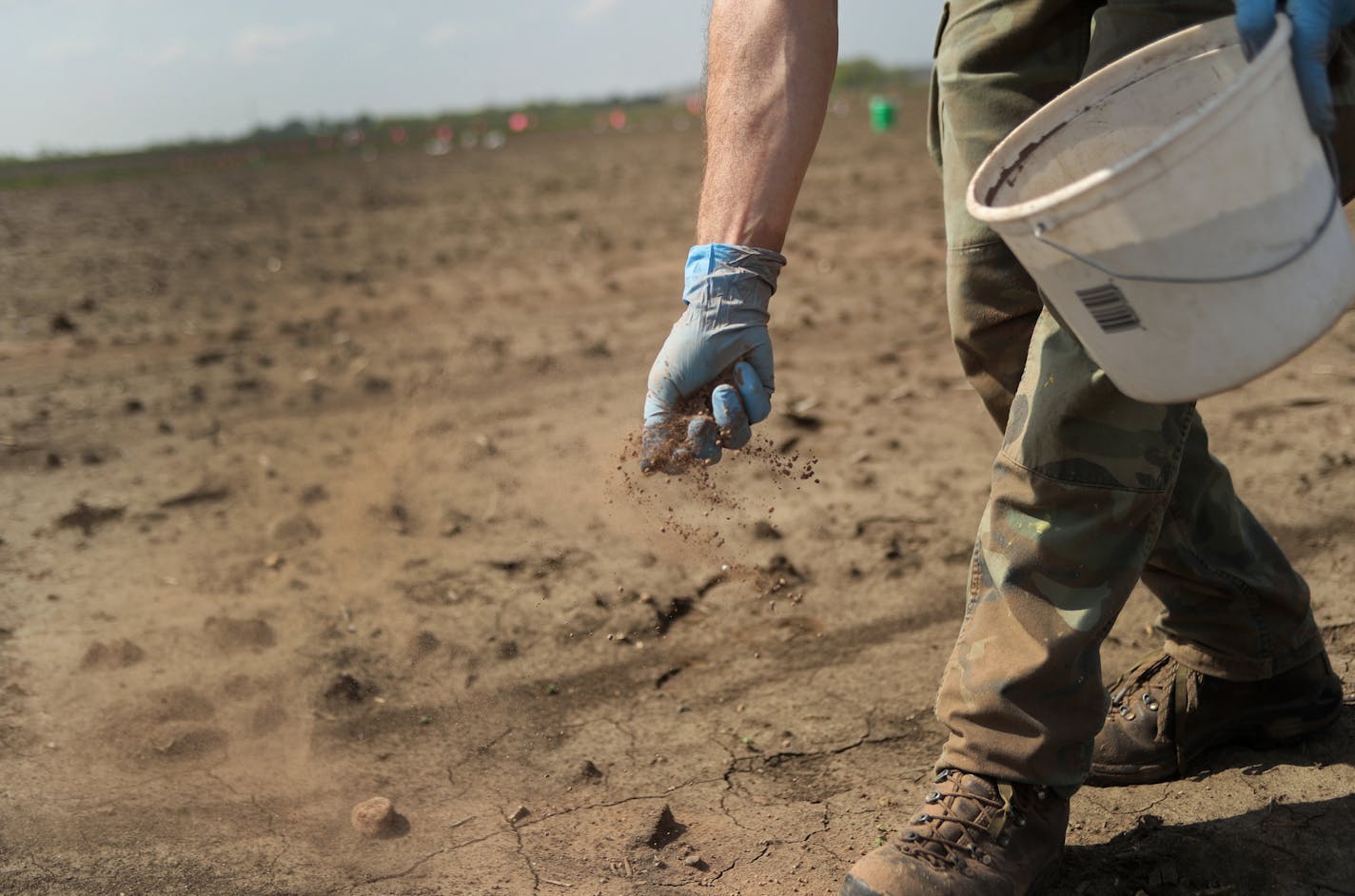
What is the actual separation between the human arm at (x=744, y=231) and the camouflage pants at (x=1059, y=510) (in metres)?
0.28

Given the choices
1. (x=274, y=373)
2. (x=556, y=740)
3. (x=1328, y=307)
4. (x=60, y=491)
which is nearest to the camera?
(x=1328, y=307)

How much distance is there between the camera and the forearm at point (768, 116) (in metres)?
1.49

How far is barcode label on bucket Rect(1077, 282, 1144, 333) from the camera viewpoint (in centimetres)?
114

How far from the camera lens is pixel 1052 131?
52.0 inches

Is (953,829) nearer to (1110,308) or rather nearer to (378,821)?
(1110,308)

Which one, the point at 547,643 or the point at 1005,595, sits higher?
the point at 1005,595

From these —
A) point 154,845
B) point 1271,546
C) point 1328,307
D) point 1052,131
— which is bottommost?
point 154,845

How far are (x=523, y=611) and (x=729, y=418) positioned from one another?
→ 43.7 inches

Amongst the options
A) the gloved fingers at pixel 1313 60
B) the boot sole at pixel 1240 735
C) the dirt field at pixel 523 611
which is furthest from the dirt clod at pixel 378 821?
the gloved fingers at pixel 1313 60

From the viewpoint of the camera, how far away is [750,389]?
1.47 metres

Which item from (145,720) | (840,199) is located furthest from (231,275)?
(145,720)

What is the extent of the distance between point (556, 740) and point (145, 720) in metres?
0.79

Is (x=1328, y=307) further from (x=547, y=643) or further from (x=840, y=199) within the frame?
(x=840, y=199)

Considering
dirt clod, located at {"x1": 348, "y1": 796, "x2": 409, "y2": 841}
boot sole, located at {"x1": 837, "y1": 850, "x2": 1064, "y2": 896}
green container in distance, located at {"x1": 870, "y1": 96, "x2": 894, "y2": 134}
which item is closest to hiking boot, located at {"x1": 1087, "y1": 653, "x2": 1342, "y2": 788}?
boot sole, located at {"x1": 837, "y1": 850, "x2": 1064, "y2": 896}
